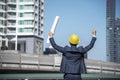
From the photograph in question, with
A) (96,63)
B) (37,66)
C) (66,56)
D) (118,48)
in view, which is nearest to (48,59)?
(37,66)

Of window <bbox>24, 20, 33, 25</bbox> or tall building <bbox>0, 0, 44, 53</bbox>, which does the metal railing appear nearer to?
tall building <bbox>0, 0, 44, 53</bbox>

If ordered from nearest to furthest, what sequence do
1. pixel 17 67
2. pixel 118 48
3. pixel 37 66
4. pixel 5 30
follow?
pixel 118 48
pixel 17 67
pixel 37 66
pixel 5 30

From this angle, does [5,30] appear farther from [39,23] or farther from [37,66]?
[37,66]

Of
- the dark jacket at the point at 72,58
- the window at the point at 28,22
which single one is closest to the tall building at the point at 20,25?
the window at the point at 28,22

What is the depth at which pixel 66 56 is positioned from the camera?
423cm

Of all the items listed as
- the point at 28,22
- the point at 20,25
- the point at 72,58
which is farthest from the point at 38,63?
the point at 72,58

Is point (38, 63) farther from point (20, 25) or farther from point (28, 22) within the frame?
point (20, 25)

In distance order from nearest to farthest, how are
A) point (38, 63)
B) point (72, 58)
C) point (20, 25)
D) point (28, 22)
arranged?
point (72, 58) → point (38, 63) → point (28, 22) → point (20, 25)

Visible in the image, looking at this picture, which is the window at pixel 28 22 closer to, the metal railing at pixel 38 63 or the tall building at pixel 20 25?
the tall building at pixel 20 25

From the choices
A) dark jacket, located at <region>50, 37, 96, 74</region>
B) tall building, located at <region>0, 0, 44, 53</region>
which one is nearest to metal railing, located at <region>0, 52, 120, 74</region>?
tall building, located at <region>0, 0, 44, 53</region>

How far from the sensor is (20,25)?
2419 inches

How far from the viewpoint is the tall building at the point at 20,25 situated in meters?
59.1

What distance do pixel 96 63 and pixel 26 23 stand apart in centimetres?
1971

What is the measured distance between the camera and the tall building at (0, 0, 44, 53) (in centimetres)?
5909
